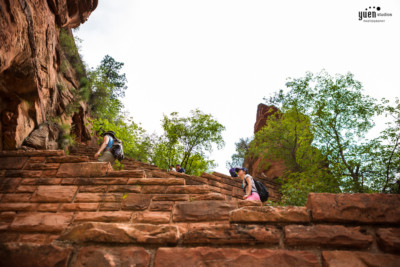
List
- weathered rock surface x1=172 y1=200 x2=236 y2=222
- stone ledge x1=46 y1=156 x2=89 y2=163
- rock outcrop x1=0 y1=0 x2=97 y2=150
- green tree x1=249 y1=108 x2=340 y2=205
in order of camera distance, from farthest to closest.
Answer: green tree x1=249 y1=108 x2=340 y2=205 < rock outcrop x1=0 y1=0 x2=97 y2=150 < stone ledge x1=46 y1=156 x2=89 y2=163 < weathered rock surface x1=172 y1=200 x2=236 y2=222

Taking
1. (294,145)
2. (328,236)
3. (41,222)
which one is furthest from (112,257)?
(294,145)

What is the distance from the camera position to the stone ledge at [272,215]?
1.67m

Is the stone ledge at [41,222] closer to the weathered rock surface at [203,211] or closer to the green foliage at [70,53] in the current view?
the weathered rock surface at [203,211]

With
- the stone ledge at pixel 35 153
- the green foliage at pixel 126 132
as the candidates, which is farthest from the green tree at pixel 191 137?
the stone ledge at pixel 35 153

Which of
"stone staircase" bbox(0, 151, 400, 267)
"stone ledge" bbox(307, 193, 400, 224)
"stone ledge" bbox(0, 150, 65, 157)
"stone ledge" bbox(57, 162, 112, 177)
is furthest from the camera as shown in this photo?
"stone ledge" bbox(0, 150, 65, 157)

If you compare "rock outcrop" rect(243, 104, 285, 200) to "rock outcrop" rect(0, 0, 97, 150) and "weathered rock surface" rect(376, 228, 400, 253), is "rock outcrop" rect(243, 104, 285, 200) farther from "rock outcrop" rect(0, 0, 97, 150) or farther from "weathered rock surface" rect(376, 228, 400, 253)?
"rock outcrop" rect(0, 0, 97, 150)

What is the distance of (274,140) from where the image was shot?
13.3 meters

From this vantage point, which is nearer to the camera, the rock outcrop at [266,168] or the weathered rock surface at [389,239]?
the weathered rock surface at [389,239]

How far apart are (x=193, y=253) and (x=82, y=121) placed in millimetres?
13878

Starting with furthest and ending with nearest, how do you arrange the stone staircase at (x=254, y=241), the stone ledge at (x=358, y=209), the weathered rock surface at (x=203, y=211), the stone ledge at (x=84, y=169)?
the stone ledge at (x=84, y=169) → the weathered rock surface at (x=203, y=211) → the stone ledge at (x=358, y=209) → the stone staircase at (x=254, y=241)

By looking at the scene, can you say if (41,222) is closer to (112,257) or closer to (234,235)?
(112,257)

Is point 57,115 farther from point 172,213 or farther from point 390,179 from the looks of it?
point 390,179

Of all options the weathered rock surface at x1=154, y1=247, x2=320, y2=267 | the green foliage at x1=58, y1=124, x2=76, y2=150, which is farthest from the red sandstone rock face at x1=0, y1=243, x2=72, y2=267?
the green foliage at x1=58, y1=124, x2=76, y2=150

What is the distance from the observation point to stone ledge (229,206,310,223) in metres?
1.67
